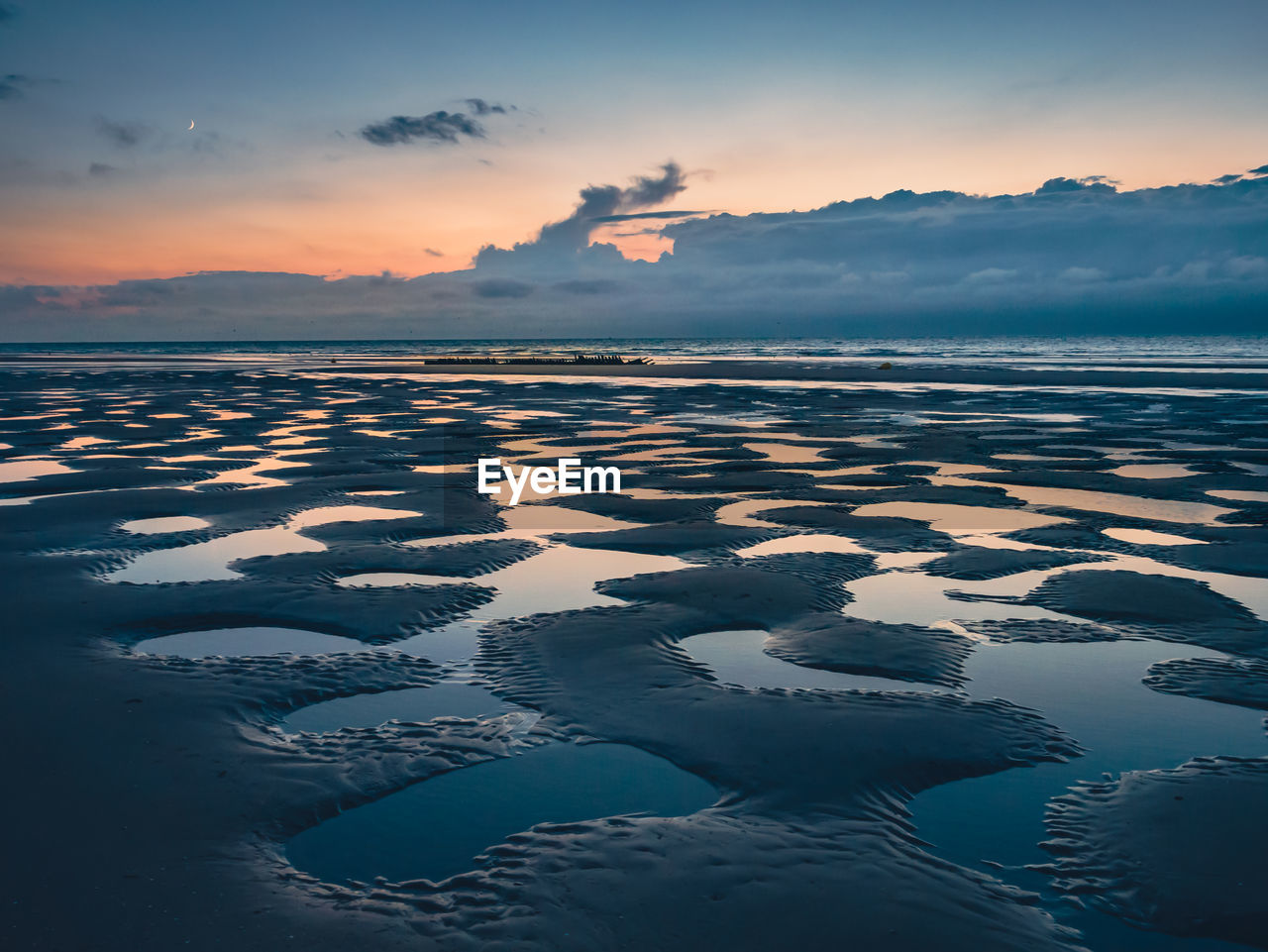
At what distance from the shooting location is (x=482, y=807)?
4.42m

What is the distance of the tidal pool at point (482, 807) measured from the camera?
3951 mm

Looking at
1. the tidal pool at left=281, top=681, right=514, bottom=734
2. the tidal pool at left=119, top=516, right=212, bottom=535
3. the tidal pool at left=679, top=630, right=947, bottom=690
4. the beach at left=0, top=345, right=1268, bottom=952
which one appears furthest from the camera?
the tidal pool at left=119, top=516, right=212, bottom=535

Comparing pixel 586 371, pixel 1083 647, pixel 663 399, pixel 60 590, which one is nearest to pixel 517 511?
pixel 60 590

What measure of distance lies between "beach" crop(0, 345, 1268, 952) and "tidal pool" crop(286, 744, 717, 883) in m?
0.02

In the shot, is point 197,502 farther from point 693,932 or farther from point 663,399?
point 663,399

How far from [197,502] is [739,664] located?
9.57 m

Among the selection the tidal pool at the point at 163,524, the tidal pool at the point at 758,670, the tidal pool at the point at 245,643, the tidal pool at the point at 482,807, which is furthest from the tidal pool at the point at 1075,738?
the tidal pool at the point at 163,524

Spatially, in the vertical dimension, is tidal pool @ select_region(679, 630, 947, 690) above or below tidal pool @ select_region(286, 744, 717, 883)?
above

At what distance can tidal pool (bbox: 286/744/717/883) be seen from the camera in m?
3.95

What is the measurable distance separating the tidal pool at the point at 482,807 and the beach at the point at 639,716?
22 millimetres

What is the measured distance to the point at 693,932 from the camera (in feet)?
11.3

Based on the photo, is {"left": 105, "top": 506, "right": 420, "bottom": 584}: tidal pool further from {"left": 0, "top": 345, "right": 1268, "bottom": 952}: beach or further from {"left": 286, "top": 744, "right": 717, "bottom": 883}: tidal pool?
{"left": 286, "top": 744, "right": 717, "bottom": 883}: tidal pool

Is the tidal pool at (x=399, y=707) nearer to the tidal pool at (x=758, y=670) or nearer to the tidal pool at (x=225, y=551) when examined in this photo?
the tidal pool at (x=758, y=670)

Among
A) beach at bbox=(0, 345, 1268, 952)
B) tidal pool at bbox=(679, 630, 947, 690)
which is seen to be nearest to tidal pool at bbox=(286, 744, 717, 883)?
beach at bbox=(0, 345, 1268, 952)
